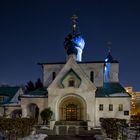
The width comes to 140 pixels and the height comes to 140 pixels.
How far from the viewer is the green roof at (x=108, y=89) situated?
32406mm

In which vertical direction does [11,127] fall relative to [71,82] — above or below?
below

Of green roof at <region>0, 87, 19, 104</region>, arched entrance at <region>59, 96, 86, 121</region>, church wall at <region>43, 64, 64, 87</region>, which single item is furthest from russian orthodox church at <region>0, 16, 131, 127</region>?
green roof at <region>0, 87, 19, 104</region>

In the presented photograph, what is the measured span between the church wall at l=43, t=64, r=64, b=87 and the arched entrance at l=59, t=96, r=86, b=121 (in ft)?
14.0

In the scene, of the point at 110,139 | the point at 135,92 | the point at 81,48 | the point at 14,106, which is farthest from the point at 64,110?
the point at 135,92

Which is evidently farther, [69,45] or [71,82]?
[69,45]

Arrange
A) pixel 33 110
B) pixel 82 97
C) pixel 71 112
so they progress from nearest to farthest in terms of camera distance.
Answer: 1. pixel 82 97
2. pixel 71 112
3. pixel 33 110

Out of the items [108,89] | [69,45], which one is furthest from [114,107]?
[69,45]

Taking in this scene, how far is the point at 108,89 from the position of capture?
34156 mm

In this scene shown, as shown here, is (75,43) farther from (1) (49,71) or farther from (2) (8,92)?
(2) (8,92)

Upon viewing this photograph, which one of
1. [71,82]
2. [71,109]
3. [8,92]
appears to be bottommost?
[71,109]

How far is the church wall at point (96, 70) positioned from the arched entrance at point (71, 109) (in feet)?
12.1

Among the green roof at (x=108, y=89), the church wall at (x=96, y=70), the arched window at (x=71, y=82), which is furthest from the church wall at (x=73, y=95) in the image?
the church wall at (x=96, y=70)

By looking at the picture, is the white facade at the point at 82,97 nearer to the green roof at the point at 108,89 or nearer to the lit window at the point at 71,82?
the lit window at the point at 71,82

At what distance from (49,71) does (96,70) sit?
5.67m
